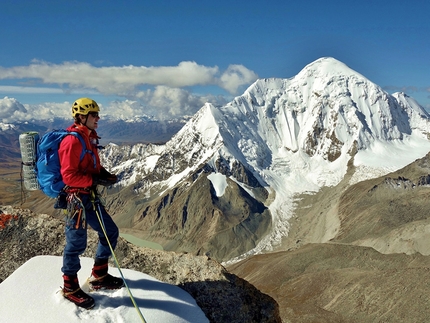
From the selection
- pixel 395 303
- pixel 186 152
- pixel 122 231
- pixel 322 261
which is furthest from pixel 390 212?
pixel 186 152

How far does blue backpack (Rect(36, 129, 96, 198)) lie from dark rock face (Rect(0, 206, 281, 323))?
4219mm

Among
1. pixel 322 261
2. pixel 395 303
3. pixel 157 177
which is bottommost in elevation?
pixel 157 177

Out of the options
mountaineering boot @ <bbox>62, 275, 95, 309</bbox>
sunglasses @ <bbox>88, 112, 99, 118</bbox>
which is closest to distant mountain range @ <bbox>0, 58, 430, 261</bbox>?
mountaineering boot @ <bbox>62, 275, 95, 309</bbox>

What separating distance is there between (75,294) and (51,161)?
307 cm

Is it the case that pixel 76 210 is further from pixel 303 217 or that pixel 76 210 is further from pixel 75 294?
pixel 303 217

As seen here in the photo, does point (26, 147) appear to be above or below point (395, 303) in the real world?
above

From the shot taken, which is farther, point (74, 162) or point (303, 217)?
point (303, 217)

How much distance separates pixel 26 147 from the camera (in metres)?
7.55

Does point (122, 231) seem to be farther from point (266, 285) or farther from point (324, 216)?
point (266, 285)

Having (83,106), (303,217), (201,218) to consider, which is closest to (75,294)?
(83,106)

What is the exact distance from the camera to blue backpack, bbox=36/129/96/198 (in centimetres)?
728

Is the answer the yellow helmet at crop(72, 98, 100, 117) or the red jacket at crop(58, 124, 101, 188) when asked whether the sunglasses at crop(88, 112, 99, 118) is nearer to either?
the yellow helmet at crop(72, 98, 100, 117)

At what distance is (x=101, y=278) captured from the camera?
331 inches

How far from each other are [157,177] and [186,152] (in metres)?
21.4
